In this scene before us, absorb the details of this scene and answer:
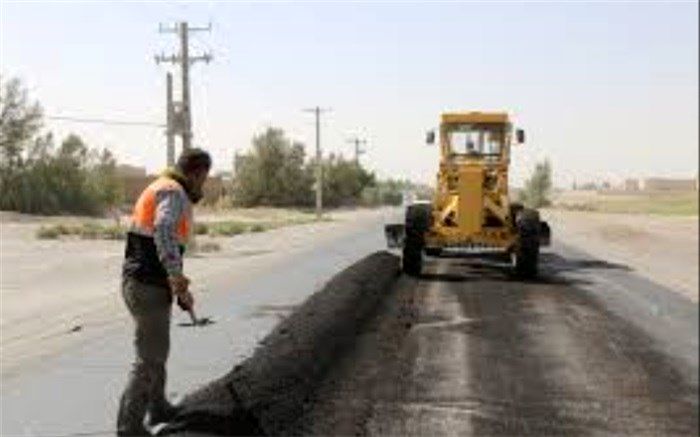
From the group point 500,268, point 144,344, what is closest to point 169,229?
point 144,344

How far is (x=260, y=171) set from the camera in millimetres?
103750

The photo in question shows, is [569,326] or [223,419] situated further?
[569,326]

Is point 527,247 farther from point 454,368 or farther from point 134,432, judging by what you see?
point 134,432

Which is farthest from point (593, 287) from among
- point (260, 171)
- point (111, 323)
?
point (260, 171)

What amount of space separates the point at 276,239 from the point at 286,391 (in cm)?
3924

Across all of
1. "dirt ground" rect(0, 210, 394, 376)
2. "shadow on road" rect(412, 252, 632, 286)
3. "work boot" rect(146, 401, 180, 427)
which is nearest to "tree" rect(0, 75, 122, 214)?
"dirt ground" rect(0, 210, 394, 376)

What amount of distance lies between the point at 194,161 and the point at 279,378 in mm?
3388

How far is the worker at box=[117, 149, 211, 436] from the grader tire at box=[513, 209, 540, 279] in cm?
1674

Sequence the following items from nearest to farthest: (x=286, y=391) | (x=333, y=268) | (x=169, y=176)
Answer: (x=169, y=176), (x=286, y=391), (x=333, y=268)

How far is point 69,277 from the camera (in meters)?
29.0

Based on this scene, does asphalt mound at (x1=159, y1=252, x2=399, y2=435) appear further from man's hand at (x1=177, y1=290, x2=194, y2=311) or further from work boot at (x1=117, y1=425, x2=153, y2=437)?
man's hand at (x1=177, y1=290, x2=194, y2=311)

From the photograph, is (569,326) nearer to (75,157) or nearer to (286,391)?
(286,391)

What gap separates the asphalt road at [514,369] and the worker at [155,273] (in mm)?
1288

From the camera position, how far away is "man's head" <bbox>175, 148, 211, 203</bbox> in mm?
7746
